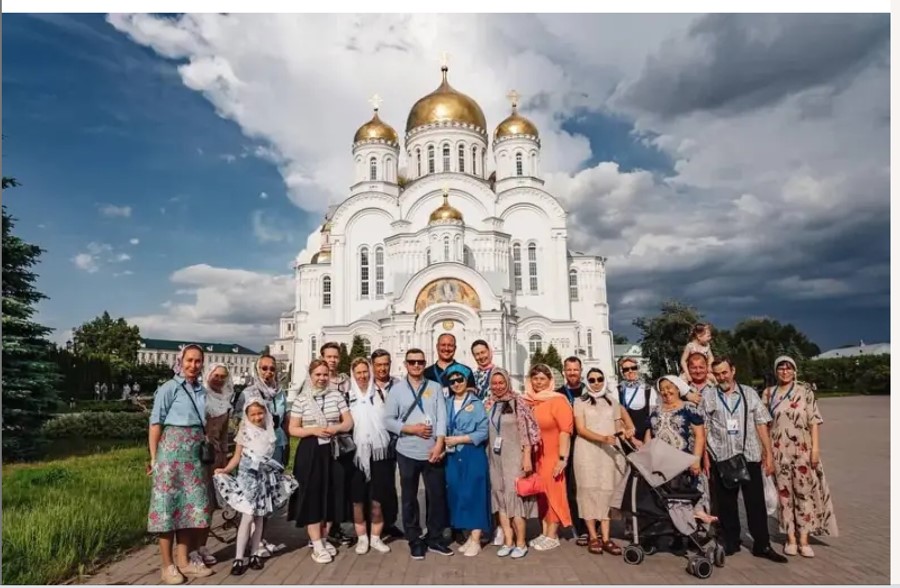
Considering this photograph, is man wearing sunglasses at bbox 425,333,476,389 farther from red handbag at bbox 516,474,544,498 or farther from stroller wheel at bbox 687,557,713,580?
stroller wheel at bbox 687,557,713,580

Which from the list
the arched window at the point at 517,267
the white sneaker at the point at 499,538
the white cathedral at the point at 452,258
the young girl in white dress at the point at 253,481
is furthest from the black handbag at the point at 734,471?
the arched window at the point at 517,267

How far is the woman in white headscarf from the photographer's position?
203 inches

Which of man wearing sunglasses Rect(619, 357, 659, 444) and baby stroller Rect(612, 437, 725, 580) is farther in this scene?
man wearing sunglasses Rect(619, 357, 659, 444)

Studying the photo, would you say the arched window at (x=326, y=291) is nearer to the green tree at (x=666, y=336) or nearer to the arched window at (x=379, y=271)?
the arched window at (x=379, y=271)

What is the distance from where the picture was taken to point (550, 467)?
16.8ft

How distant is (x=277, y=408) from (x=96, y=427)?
11.2 m

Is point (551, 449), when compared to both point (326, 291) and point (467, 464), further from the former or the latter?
point (326, 291)

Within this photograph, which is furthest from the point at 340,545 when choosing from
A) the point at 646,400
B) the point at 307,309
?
the point at 307,309

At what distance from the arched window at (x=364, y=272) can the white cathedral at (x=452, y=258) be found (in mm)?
54

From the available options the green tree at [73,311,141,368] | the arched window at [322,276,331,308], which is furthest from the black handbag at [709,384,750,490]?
the green tree at [73,311,141,368]

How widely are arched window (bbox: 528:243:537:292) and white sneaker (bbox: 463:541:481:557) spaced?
27766 millimetres

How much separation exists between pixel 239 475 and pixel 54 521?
70.1 inches

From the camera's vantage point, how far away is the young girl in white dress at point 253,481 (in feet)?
15.4

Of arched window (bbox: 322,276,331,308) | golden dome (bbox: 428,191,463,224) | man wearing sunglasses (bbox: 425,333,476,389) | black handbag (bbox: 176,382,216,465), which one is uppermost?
golden dome (bbox: 428,191,463,224)
